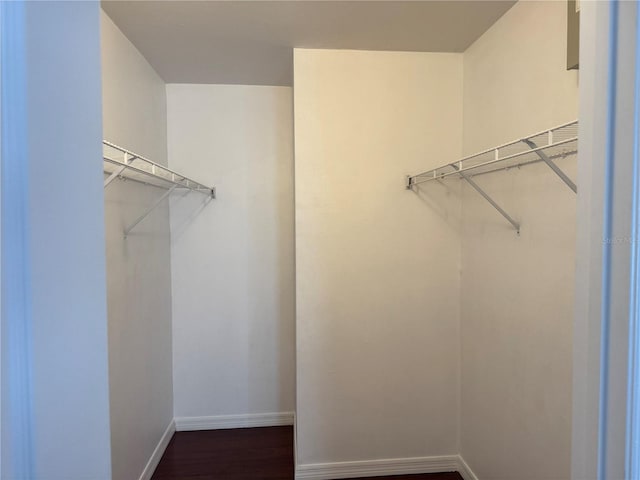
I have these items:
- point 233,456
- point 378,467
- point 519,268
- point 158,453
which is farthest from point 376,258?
point 158,453

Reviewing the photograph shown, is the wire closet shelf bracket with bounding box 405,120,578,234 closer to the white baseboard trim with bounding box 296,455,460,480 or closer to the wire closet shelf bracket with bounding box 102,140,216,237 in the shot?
the wire closet shelf bracket with bounding box 102,140,216,237

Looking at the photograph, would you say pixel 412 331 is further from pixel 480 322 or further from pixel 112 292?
pixel 112 292

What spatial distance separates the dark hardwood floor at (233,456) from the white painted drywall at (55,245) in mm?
2018

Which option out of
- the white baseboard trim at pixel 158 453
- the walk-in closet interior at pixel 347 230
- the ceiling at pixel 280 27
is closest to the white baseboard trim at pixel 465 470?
the walk-in closet interior at pixel 347 230

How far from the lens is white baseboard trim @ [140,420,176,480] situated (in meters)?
2.14

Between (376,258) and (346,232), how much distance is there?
0.24 meters

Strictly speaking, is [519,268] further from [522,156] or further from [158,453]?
[158,453]

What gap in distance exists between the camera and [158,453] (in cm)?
234

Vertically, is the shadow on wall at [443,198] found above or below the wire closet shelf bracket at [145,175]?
below

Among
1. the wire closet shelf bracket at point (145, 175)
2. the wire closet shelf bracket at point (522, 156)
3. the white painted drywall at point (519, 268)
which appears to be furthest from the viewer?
the wire closet shelf bracket at point (145, 175)

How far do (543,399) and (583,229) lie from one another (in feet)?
4.01

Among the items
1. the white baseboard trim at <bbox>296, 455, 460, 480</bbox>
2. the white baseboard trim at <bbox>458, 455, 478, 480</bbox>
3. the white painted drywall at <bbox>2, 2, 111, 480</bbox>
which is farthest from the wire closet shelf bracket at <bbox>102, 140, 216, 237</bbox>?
the white baseboard trim at <bbox>458, 455, 478, 480</bbox>

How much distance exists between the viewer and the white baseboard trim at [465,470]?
6.84 ft

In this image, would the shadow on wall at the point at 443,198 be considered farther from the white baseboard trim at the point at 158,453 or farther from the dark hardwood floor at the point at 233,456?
the white baseboard trim at the point at 158,453
